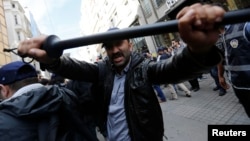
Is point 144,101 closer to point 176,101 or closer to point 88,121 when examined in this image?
point 88,121

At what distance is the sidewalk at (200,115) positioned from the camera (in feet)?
15.6

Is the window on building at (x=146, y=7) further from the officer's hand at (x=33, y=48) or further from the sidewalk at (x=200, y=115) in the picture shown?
the officer's hand at (x=33, y=48)

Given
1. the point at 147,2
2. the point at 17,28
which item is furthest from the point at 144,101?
the point at 17,28

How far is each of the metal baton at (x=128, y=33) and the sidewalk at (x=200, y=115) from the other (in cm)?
411

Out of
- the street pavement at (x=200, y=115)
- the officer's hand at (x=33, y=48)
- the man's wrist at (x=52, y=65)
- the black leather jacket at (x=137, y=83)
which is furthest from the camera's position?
the street pavement at (x=200, y=115)

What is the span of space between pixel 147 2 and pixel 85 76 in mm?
19891

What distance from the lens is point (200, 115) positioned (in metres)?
5.62

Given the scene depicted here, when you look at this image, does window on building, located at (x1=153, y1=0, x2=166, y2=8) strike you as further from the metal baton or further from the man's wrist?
the metal baton

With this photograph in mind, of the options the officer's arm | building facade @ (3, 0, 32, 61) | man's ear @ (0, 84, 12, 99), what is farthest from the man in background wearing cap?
building facade @ (3, 0, 32, 61)

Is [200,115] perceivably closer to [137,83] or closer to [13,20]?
[137,83]

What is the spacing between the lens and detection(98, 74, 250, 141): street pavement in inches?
187

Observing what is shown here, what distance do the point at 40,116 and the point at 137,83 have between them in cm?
72

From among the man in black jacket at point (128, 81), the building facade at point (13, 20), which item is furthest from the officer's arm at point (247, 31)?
the building facade at point (13, 20)

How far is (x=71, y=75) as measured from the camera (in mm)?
1712
